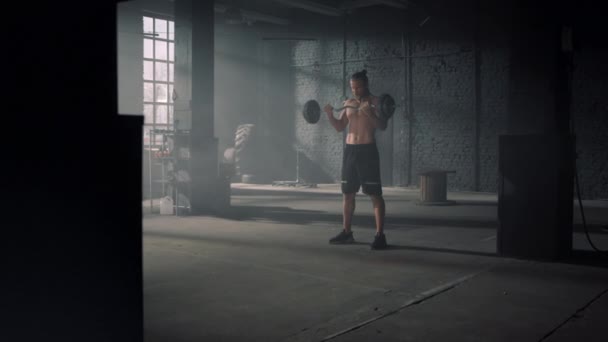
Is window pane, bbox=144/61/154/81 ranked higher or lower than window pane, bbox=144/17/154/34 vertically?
lower

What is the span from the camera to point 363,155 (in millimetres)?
5848

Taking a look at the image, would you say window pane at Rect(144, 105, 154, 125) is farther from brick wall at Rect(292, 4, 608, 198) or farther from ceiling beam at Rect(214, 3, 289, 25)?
brick wall at Rect(292, 4, 608, 198)

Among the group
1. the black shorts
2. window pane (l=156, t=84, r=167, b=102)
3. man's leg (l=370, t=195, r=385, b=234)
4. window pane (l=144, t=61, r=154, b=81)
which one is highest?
window pane (l=144, t=61, r=154, b=81)

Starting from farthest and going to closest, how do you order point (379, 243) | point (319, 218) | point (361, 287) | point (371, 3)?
point (371, 3) < point (319, 218) < point (379, 243) < point (361, 287)

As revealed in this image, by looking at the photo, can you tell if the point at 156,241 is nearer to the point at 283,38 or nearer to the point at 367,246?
the point at 367,246

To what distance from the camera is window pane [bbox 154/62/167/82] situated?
1638cm

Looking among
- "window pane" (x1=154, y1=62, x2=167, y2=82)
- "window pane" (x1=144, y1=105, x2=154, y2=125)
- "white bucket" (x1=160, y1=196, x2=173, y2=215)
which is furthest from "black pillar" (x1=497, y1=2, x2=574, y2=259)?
"window pane" (x1=154, y1=62, x2=167, y2=82)

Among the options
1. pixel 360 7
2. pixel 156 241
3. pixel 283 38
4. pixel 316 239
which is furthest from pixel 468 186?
pixel 156 241

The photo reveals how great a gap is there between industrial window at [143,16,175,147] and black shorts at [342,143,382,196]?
10.8m

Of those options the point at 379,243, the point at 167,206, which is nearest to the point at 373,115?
the point at 379,243

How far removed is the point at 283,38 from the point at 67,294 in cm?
1550

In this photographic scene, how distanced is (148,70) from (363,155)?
38.9 ft

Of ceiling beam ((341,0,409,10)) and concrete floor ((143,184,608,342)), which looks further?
ceiling beam ((341,0,409,10))

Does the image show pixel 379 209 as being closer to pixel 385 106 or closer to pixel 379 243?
pixel 379 243
